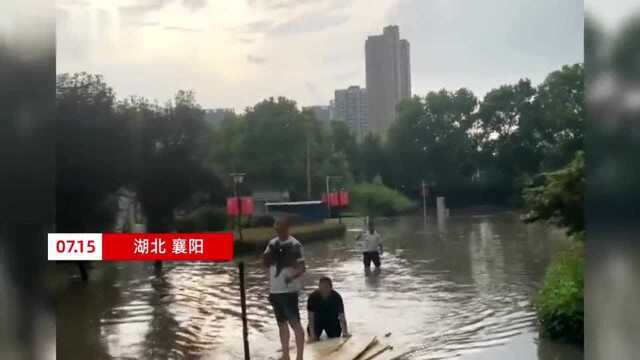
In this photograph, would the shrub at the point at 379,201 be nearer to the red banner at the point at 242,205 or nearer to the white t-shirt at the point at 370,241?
the white t-shirt at the point at 370,241

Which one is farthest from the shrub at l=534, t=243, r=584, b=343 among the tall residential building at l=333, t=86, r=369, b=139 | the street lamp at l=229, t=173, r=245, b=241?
the street lamp at l=229, t=173, r=245, b=241

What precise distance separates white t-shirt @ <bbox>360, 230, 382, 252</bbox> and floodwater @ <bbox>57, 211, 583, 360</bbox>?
0.07 m

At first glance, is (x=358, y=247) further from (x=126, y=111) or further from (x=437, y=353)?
(x=126, y=111)

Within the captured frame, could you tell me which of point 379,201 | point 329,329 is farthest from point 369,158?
point 329,329

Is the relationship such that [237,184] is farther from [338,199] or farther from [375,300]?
[375,300]

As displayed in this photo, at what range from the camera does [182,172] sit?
18.3ft

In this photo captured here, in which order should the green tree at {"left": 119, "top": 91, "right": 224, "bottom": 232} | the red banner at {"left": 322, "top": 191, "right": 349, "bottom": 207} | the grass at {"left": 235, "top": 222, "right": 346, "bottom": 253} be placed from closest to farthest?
1. the grass at {"left": 235, "top": 222, "right": 346, "bottom": 253}
2. the green tree at {"left": 119, "top": 91, "right": 224, "bottom": 232}
3. the red banner at {"left": 322, "top": 191, "right": 349, "bottom": 207}

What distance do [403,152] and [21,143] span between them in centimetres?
305

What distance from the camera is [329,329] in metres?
5.41

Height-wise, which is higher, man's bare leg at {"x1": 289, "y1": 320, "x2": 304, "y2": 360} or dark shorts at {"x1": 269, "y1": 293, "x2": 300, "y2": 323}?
dark shorts at {"x1": 269, "y1": 293, "x2": 300, "y2": 323}

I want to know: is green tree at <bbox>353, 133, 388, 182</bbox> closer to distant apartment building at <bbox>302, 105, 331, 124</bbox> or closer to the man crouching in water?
distant apartment building at <bbox>302, 105, 331, 124</bbox>

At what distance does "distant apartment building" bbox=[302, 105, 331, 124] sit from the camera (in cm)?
554

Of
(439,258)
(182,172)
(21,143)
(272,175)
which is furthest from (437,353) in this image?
(21,143)

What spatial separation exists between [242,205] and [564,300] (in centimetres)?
268
